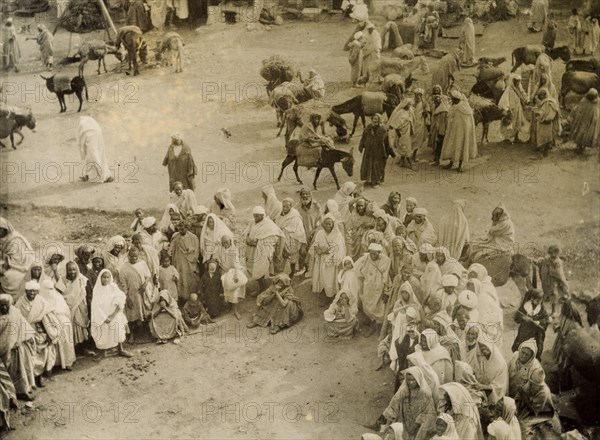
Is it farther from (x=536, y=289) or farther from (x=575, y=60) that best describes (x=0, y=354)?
(x=575, y=60)

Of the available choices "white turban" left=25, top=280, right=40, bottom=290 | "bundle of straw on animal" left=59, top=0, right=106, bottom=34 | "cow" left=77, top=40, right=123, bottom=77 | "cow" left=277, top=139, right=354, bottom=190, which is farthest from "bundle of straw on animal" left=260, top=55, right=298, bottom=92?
"white turban" left=25, top=280, right=40, bottom=290

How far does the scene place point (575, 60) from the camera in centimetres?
1388

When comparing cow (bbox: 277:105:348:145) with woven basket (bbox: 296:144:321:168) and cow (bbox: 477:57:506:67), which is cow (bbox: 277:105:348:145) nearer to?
woven basket (bbox: 296:144:321:168)

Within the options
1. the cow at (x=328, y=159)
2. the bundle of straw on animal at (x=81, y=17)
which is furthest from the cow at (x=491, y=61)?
the bundle of straw on animal at (x=81, y=17)

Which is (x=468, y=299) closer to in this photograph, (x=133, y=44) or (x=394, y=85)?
(x=394, y=85)

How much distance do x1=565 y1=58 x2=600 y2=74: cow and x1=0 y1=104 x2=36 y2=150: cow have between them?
8.04 meters

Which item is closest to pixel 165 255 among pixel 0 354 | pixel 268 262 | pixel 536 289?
pixel 268 262

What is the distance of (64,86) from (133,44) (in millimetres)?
1266

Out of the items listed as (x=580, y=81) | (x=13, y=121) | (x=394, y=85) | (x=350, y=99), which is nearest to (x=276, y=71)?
(x=350, y=99)

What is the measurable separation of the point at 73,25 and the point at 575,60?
755cm

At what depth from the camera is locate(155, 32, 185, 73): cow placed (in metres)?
14.5

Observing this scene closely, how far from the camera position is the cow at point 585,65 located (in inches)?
538

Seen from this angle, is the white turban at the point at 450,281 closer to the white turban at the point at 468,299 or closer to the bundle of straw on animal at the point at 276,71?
the white turban at the point at 468,299

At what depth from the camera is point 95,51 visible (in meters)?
14.7
